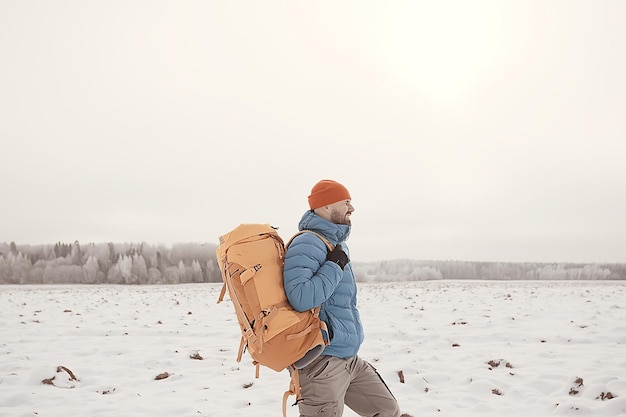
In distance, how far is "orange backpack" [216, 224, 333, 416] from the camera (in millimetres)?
3219

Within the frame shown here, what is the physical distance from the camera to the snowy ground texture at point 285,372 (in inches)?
242

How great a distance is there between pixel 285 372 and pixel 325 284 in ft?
16.4

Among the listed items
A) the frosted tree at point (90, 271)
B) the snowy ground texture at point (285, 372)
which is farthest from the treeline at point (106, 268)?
the snowy ground texture at point (285, 372)

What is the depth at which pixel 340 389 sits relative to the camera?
354cm

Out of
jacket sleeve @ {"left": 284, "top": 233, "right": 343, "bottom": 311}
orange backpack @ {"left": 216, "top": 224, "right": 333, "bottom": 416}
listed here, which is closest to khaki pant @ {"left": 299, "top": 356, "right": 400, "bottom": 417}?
orange backpack @ {"left": 216, "top": 224, "right": 333, "bottom": 416}

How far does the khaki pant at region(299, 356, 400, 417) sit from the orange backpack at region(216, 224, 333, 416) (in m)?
0.11

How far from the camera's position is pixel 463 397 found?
648 centimetres

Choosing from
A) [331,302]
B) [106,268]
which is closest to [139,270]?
[106,268]

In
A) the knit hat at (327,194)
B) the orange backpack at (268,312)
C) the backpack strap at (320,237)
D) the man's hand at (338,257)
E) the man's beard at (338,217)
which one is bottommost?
the orange backpack at (268,312)

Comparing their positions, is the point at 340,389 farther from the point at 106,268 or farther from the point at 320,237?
the point at 106,268

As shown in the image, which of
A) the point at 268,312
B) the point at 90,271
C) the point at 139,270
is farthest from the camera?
the point at 90,271

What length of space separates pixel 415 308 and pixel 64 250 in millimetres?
30679

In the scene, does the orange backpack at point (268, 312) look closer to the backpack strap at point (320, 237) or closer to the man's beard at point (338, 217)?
the backpack strap at point (320, 237)

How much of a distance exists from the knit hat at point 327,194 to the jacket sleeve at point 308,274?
30 centimetres
